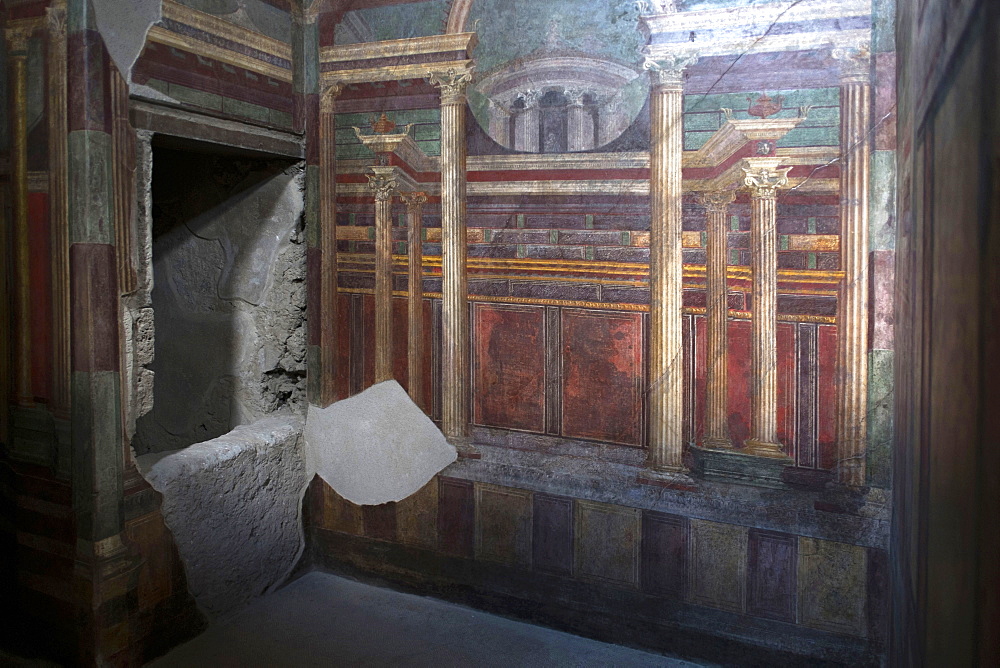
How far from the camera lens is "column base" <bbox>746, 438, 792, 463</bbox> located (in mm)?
2557

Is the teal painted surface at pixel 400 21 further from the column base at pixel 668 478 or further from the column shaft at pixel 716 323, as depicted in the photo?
the column base at pixel 668 478

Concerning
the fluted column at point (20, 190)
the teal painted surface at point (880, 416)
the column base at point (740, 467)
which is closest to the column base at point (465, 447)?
the column base at point (740, 467)

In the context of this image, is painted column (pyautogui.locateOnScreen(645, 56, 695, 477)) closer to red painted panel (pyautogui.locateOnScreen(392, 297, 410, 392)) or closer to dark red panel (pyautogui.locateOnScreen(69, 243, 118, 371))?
red painted panel (pyautogui.locateOnScreen(392, 297, 410, 392))

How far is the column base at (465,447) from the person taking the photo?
3068mm

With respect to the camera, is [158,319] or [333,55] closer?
[333,55]

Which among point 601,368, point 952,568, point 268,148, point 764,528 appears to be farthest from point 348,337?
point 952,568

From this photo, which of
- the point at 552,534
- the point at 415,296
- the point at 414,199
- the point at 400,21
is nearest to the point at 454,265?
the point at 415,296

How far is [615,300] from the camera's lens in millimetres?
2773

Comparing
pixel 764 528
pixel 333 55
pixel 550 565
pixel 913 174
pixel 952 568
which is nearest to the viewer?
pixel 952 568

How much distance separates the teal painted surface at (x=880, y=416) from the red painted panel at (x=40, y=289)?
2.86 metres

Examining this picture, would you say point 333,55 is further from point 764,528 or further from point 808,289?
point 764,528

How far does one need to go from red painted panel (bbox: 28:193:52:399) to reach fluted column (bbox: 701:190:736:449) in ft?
7.67

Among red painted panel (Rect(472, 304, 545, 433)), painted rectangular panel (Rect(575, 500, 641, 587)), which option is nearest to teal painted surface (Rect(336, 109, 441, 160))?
red painted panel (Rect(472, 304, 545, 433))

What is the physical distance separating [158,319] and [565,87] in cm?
218
